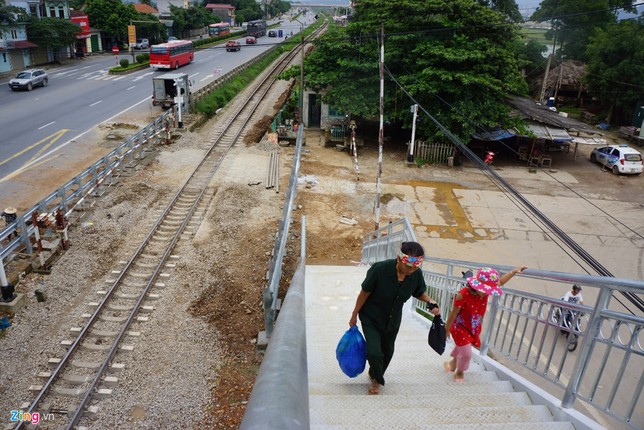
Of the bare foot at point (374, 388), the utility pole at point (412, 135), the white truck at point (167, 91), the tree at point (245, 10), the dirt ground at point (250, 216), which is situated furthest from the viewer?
the tree at point (245, 10)

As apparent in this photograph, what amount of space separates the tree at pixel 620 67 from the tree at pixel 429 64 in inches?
397

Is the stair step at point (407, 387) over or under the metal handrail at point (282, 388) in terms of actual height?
under

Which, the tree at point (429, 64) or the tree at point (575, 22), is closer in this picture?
the tree at point (429, 64)

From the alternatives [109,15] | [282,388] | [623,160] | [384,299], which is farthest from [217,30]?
[282,388]

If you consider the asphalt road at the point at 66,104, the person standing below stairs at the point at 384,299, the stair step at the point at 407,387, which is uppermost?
the person standing below stairs at the point at 384,299

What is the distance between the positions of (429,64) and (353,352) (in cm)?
1943

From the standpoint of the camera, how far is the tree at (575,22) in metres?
35.0

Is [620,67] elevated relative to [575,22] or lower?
lower

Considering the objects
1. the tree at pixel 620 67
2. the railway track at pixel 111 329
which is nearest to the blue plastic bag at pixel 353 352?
the railway track at pixel 111 329

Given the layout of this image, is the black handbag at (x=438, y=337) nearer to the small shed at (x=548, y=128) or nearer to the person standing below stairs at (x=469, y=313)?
the person standing below stairs at (x=469, y=313)

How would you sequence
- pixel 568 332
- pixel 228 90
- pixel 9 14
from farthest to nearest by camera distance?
pixel 9 14
pixel 228 90
pixel 568 332

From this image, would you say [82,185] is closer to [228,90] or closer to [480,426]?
[480,426]

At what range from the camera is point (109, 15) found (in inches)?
1957

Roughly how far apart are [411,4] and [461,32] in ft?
8.65
